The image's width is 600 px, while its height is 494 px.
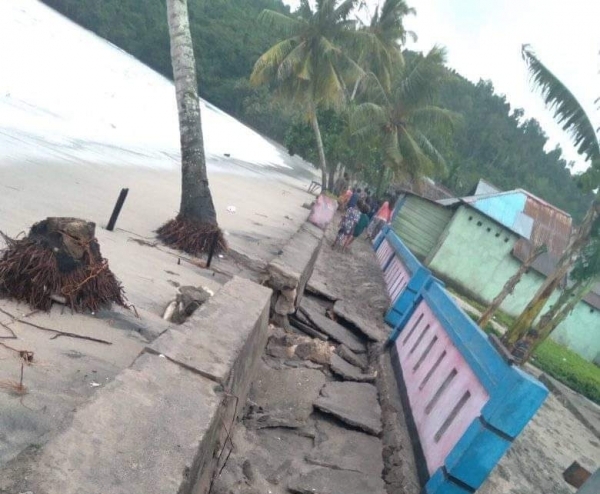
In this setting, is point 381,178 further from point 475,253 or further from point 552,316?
point 552,316

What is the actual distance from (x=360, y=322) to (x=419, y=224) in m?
15.9

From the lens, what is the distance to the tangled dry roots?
22.7ft

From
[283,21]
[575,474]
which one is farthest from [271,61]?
[575,474]

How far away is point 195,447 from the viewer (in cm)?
207

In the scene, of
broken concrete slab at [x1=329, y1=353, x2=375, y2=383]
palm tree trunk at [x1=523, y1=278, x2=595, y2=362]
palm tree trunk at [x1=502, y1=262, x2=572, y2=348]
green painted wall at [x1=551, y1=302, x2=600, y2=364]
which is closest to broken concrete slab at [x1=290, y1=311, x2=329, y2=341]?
broken concrete slab at [x1=329, y1=353, x2=375, y2=383]

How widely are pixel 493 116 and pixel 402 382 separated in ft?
226

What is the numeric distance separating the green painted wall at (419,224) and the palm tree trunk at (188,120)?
50.0 ft

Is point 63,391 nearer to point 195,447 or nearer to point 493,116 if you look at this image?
point 195,447

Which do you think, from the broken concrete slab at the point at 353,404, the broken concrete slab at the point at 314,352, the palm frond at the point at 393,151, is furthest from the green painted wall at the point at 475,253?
the broken concrete slab at the point at 353,404

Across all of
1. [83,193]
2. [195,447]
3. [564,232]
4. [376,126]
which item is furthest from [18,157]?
[564,232]

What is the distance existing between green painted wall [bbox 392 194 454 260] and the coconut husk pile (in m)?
18.7

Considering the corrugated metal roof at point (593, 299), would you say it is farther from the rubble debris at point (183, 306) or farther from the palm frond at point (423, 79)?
the rubble debris at point (183, 306)

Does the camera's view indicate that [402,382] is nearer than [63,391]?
No

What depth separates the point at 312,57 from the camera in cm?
2255
